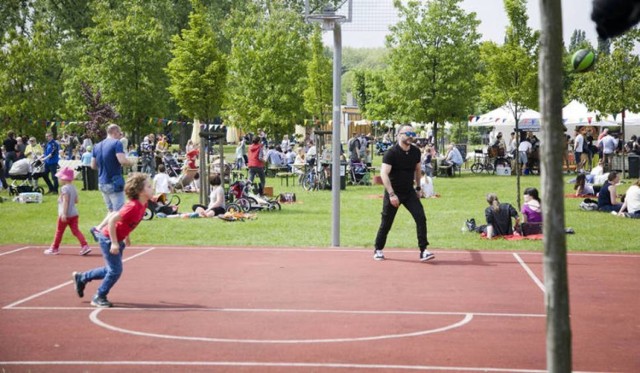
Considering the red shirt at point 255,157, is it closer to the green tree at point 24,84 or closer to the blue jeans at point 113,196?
the blue jeans at point 113,196

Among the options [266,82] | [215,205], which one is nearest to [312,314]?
[215,205]

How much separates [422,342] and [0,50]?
128ft

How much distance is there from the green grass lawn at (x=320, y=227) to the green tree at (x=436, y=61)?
1679 centimetres

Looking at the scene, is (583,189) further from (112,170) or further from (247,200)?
(112,170)

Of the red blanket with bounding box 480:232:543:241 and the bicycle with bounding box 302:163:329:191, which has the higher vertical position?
the bicycle with bounding box 302:163:329:191

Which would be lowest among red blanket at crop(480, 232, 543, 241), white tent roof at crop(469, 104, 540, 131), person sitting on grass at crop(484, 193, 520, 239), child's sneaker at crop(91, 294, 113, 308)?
child's sneaker at crop(91, 294, 113, 308)

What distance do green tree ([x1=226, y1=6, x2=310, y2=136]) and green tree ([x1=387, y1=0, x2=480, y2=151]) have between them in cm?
738

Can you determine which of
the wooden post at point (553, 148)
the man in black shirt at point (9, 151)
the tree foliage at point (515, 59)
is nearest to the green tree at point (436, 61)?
the tree foliage at point (515, 59)

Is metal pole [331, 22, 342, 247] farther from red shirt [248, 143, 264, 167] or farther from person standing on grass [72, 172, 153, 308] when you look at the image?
red shirt [248, 143, 264, 167]

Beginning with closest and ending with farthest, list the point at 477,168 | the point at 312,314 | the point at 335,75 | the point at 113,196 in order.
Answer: the point at 312,314, the point at 113,196, the point at 335,75, the point at 477,168

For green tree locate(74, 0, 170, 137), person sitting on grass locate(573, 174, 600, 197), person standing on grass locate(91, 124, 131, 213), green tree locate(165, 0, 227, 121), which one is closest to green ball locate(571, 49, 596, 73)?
person standing on grass locate(91, 124, 131, 213)

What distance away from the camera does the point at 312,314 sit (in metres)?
9.82

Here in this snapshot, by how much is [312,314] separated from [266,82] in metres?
40.7

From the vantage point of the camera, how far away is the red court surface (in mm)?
7750
